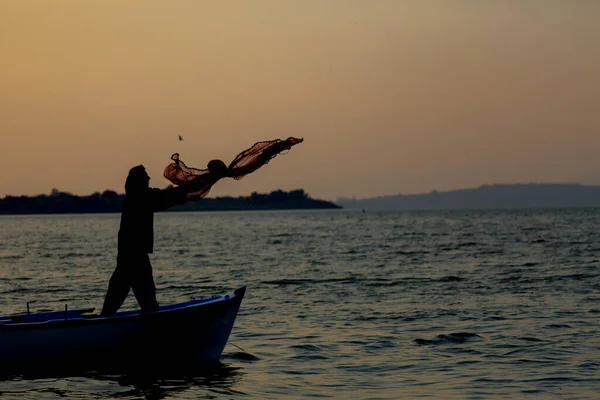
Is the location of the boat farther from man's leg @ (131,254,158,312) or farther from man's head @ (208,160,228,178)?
man's head @ (208,160,228,178)

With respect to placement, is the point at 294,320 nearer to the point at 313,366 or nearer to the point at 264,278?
the point at 313,366

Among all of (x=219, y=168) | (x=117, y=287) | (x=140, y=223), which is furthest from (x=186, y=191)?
(x=117, y=287)

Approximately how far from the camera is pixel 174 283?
3384cm

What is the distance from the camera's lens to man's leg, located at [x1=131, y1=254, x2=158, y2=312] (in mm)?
14742

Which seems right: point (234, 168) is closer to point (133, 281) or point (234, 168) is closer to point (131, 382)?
point (133, 281)

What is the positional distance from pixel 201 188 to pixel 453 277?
68.5ft

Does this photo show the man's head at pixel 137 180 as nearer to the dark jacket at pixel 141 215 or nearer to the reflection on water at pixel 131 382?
the dark jacket at pixel 141 215

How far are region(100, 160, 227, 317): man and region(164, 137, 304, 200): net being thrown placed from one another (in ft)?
0.05

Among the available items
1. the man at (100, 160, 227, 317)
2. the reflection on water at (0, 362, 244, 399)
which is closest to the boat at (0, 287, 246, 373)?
the reflection on water at (0, 362, 244, 399)

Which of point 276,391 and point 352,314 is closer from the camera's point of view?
point 276,391

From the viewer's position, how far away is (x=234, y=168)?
14.3m

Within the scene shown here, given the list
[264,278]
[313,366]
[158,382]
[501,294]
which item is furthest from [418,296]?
[158,382]

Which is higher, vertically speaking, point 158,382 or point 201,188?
point 201,188

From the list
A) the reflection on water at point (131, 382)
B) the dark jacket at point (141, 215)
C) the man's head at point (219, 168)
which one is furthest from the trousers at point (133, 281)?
the man's head at point (219, 168)
